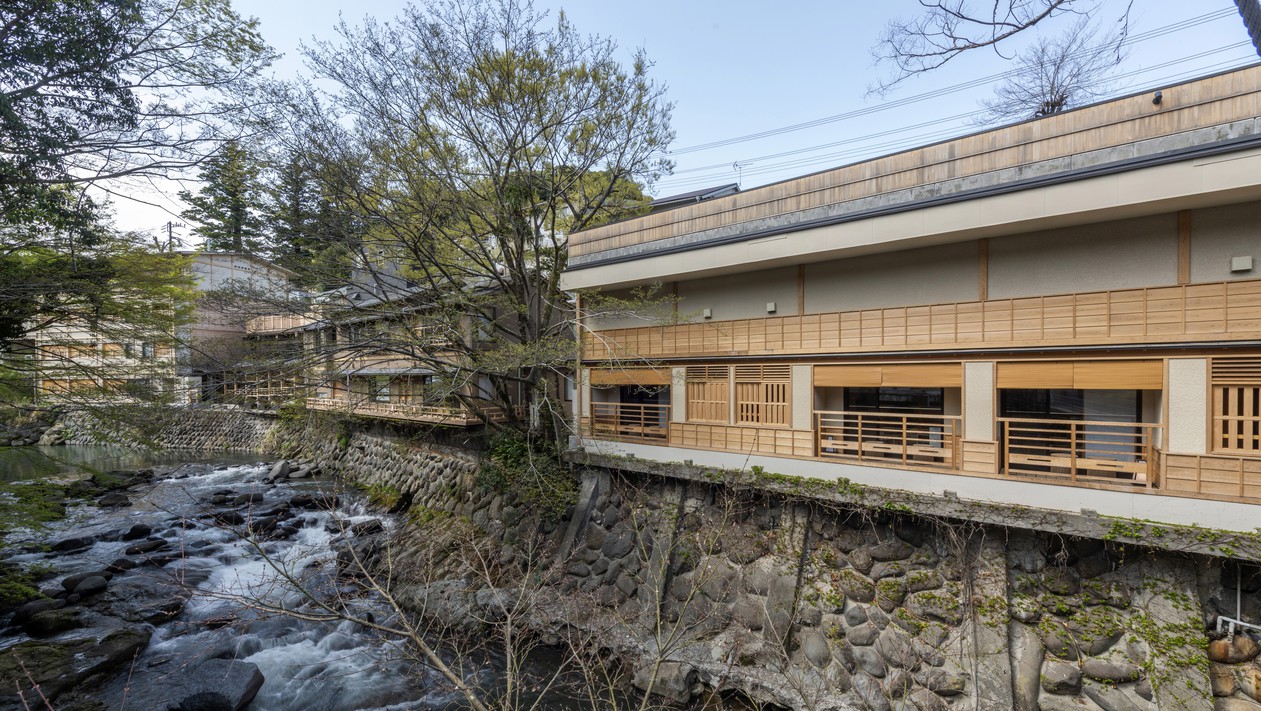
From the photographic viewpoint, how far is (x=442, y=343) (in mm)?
13266

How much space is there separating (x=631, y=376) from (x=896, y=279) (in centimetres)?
642

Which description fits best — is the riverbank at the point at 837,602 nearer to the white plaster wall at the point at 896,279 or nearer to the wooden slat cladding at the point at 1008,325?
the wooden slat cladding at the point at 1008,325

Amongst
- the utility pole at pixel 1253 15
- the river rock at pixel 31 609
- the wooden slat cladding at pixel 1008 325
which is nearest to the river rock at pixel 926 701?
the wooden slat cladding at pixel 1008 325

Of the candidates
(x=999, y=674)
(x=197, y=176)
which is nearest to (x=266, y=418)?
(x=197, y=176)

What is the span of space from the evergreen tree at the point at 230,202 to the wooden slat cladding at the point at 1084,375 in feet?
42.6

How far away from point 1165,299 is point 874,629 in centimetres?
635

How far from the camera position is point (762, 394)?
11.0 meters

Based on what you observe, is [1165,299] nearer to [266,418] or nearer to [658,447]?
[658,447]

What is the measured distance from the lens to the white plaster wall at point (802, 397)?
10.3 m

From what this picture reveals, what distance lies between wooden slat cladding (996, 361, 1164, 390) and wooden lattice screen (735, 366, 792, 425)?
12.2 ft

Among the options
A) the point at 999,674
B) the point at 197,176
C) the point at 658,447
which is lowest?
the point at 999,674

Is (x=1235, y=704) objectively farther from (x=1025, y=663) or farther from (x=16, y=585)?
(x=16, y=585)

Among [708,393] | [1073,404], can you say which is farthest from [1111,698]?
[708,393]

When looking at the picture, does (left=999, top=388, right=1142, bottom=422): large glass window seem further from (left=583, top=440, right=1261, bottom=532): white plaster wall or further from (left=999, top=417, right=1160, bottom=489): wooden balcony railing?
(left=583, top=440, right=1261, bottom=532): white plaster wall
